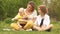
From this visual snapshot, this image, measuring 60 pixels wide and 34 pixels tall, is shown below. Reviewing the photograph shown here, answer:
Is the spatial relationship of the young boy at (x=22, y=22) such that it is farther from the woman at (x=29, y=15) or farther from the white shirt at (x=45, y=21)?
the white shirt at (x=45, y=21)

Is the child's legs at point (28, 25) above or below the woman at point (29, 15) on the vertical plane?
below

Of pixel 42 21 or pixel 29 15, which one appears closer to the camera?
pixel 42 21

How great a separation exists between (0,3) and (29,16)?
10527 mm

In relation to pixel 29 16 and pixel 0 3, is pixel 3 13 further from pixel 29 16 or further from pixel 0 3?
pixel 29 16

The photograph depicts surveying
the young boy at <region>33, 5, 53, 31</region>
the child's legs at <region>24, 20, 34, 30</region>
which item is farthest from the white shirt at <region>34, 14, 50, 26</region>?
the child's legs at <region>24, 20, 34, 30</region>

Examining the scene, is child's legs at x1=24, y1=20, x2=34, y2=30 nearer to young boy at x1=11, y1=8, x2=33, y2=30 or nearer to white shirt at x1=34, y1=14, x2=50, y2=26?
young boy at x1=11, y1=8, x2=33, y2=30

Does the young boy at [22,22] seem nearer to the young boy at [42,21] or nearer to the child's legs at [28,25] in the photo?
the child's legs at [28,25]

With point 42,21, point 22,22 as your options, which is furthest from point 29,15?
point 42,21

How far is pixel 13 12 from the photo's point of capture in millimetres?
17844

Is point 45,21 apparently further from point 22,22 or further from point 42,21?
point 22,22

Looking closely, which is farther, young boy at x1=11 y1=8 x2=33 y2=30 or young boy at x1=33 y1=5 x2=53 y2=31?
young boy at x1=11 y1=8 x2=33 y2=30

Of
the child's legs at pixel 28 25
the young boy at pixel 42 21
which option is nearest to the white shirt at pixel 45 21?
the young boy at pixel 42 21

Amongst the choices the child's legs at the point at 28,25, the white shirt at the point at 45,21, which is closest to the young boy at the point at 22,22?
the child's legs at the point at 28,25

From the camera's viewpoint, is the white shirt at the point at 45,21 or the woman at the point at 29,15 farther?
the woman at the point at 29,15
